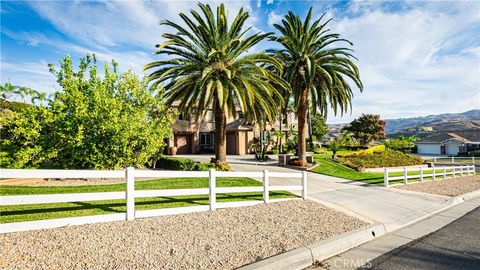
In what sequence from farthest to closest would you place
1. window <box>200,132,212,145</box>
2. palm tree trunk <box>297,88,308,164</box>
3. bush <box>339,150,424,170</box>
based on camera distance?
window <box>200,132,212,145</box> → bush <box>339,150,424,170</box> → palm tree trunk <box>297,88,308,164</box>

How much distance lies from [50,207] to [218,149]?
10626mm

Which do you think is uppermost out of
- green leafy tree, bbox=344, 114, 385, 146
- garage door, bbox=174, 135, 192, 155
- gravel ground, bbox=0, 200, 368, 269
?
green leafy tree, bbox=344, 114, 385, 146

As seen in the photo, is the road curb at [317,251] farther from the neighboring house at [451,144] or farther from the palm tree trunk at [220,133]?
the neighboring house at [451,144]

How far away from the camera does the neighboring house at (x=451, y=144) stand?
58553 millimetres

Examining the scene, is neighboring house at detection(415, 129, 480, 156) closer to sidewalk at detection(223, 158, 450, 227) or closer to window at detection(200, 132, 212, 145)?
window at detection(200, 132, 212, 145)

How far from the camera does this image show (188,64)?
1590 cm

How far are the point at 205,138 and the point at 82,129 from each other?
72.6 feet

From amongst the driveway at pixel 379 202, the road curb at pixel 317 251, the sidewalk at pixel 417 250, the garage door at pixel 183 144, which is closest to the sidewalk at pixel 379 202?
the driveway at pixel 379 202

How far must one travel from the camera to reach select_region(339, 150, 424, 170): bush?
2129cm

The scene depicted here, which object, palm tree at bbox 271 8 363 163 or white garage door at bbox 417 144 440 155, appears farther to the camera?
white garage door at bbox 417 144 440 155

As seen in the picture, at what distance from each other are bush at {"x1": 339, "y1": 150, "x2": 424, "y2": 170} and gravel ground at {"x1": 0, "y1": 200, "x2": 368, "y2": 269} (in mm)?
15470

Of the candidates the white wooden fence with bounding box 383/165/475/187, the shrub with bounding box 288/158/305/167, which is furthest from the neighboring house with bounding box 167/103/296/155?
the white wooden fence with bounding box 383/165/475/187

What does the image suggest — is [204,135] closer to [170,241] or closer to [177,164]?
[177,164]

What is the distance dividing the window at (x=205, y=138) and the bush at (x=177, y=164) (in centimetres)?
1396
